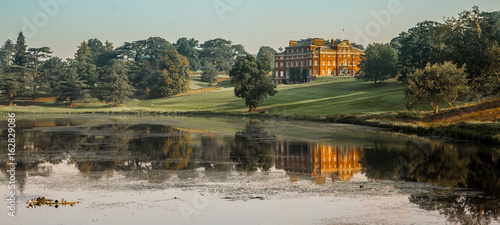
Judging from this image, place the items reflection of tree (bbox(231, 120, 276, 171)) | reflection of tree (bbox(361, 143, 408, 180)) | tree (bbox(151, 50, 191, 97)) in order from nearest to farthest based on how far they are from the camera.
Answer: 1. reflection of tree (bbox(361, 143, 408, 180))
2. reflection of tree (bbox(231, 120, 276, 171))
3. tree (bbox(151, 50, 191, 97))

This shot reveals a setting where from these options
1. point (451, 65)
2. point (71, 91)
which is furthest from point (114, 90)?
point (451, 65)

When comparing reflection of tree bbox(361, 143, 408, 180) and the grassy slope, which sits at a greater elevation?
the grassy slope

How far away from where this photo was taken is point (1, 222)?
56.2ft

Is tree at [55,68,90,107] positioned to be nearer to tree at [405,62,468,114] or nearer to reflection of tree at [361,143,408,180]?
tree at [405,62,468,114]

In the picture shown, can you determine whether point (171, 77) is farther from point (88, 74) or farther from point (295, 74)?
point (295, 74)

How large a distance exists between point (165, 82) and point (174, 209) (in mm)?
130323

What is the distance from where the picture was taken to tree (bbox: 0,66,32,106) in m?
130

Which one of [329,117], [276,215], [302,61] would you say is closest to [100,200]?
[276,215]

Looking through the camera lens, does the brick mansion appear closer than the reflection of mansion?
No

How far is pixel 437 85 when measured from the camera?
61.3m

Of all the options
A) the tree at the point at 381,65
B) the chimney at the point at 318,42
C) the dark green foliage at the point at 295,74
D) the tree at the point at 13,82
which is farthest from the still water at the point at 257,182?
the chimney at the point at 318,42

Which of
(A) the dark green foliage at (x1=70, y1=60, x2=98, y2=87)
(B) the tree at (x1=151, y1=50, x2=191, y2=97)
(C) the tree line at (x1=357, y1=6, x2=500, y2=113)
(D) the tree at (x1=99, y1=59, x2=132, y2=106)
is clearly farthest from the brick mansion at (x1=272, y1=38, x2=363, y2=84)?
(D) the tree at (x1=99, y1=59, x2=132, y2=106)

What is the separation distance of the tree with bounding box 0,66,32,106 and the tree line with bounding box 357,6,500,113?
87530 mm

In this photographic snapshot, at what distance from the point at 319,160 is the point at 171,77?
120593mm
